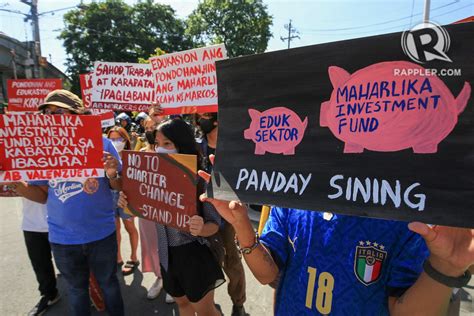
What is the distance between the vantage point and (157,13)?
109 feet

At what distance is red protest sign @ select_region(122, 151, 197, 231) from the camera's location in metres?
1.90

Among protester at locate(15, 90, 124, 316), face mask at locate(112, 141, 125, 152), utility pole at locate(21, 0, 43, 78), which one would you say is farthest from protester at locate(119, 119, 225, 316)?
utility pole at locate(21, 0, 43, 78)

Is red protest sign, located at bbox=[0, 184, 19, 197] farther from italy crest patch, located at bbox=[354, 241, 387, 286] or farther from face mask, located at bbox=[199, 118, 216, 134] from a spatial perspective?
italy crest patch, located at bbox=[354, 241, 387, 286]

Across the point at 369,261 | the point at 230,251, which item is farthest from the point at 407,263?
the point at 230,251

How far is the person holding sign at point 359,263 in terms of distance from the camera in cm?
91

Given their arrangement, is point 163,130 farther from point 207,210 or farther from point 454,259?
point 454,259

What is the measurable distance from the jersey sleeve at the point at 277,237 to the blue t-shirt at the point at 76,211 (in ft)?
4.73

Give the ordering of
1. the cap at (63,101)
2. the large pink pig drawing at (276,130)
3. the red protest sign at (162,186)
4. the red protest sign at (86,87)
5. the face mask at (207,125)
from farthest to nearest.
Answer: the red protest sign at (86,87) < the face mask at (207,125) < the cap at (63,101) < the red protest sign at (162,186) < the large pink pig drawing at (276,130)

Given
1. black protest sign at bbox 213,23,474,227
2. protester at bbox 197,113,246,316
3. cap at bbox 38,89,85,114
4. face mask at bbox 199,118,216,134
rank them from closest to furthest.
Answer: black protest sign at bbox 213,23,474,227 < cap at bbox 38,89,85,114 < protester at bbox 197,113,246,316 < face mask at bbox 199,118,216,134

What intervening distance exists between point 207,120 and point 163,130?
3.52ft

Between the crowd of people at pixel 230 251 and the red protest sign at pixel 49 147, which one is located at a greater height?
the red protest sign at pixel 49 147

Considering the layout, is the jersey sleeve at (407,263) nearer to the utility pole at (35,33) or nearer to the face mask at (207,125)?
the face mask at (207,125)

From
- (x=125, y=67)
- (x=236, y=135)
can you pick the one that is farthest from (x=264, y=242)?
(x=125, y=67)

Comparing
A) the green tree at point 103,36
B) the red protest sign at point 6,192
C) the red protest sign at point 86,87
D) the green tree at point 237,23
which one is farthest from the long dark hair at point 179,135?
the green tree at point 103,36
